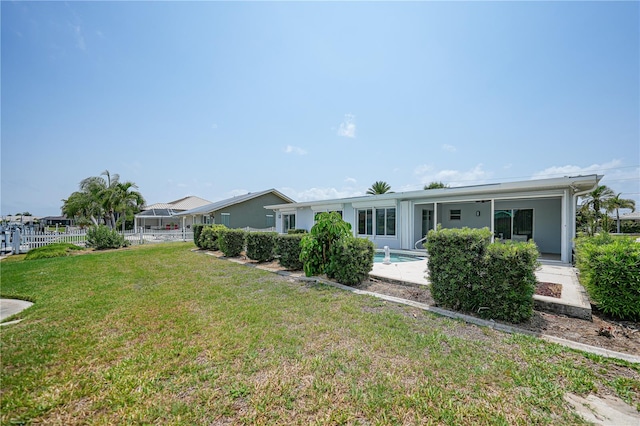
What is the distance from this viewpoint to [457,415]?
7.24ft

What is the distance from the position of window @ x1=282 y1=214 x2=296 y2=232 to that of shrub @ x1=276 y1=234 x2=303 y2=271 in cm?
1236

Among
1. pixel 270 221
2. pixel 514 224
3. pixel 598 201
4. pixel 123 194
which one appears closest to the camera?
pixel 514 224

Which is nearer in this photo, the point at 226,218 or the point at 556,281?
the point at 556,281

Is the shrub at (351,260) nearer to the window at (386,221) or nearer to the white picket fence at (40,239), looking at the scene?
the window at (386,221)

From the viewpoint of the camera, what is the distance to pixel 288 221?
21.9 m

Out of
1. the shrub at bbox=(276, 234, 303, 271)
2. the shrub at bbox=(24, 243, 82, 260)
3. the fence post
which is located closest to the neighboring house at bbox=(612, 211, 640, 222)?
the shrub at bbox=(276, 234, 303, 271)

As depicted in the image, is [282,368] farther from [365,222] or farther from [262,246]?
[365,222]

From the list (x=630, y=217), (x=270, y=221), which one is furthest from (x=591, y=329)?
(x=630, y=217)

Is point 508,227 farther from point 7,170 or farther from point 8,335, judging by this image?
point 7,170

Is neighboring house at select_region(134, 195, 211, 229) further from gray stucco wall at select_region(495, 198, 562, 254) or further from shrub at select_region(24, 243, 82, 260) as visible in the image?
gray stucco wall at select_region(495, 198, 562, 254)

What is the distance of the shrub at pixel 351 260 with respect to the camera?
6723mm

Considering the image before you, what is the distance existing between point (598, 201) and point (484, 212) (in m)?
22.5

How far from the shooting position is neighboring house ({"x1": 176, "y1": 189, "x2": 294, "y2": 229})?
25.1m

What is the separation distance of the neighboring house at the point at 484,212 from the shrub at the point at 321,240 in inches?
190
